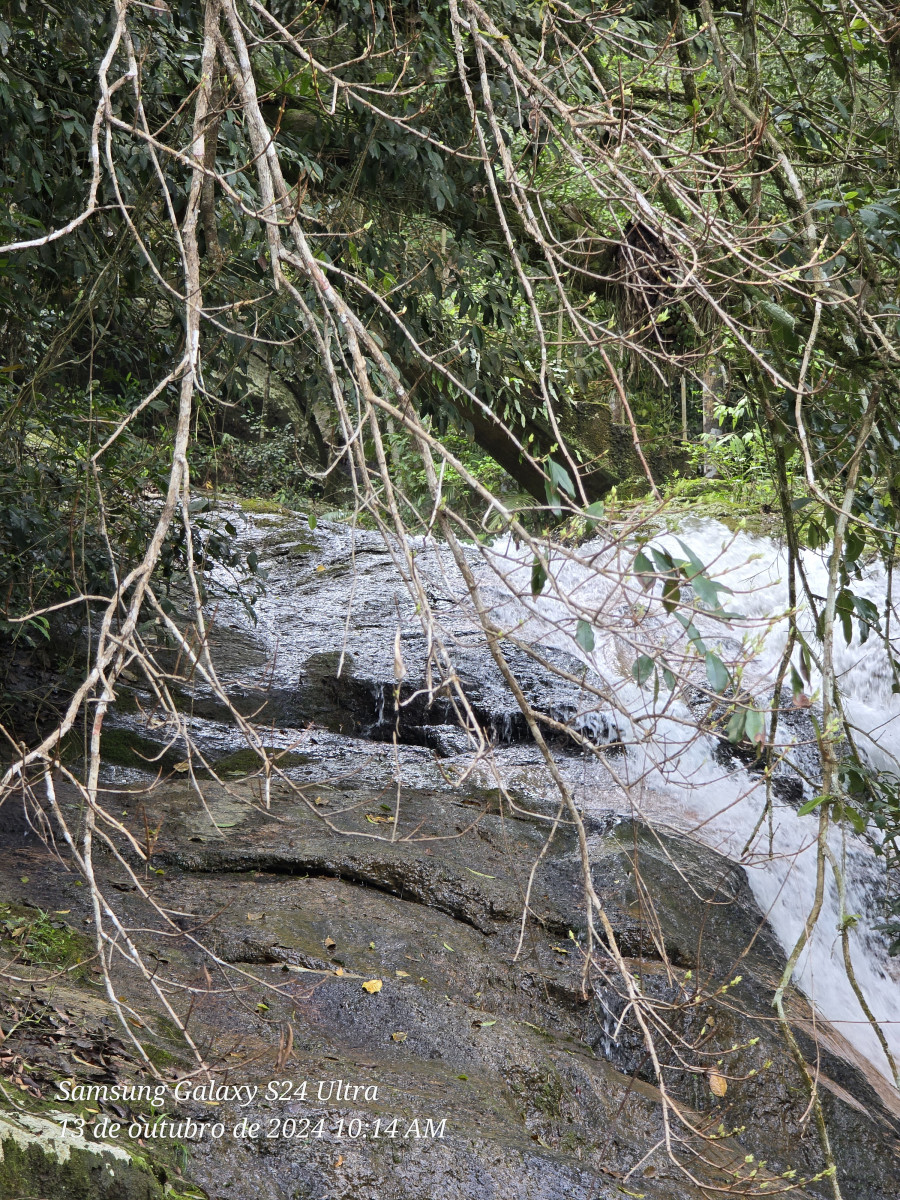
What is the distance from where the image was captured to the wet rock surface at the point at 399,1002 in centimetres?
242

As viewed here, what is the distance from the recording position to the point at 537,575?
1856 millimetres

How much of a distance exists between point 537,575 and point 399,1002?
2187 millimetres

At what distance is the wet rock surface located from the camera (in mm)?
2424

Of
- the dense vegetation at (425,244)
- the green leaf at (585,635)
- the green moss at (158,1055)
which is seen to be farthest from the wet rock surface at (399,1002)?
the dense vegetation at (425,244)

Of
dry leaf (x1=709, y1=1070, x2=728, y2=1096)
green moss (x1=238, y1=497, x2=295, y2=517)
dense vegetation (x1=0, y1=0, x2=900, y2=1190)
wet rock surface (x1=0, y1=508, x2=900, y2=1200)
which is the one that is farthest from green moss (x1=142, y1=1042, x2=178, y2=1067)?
green moss (x1=238, y1=497, x2=295, y2=517)

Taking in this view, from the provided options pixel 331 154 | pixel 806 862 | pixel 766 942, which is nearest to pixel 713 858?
pixel 766 942

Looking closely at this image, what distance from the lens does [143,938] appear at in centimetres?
349

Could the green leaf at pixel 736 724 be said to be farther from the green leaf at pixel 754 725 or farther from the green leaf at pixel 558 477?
the green leaf at pixel 558 477

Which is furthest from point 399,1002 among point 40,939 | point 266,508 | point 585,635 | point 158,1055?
point 266,508

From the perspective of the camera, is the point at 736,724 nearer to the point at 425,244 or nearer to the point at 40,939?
the point at 40,939

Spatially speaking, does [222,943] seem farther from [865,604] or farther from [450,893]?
[865,604]

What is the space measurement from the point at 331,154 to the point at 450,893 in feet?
11.1

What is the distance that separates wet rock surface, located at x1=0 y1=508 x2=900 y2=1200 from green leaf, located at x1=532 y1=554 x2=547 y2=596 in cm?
37

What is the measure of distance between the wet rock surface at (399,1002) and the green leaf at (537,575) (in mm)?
369
